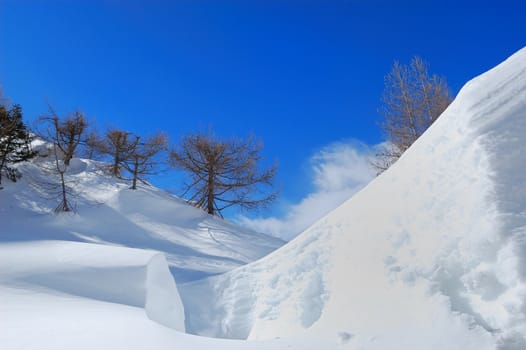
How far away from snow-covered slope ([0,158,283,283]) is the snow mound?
207cm

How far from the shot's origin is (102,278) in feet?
10.7

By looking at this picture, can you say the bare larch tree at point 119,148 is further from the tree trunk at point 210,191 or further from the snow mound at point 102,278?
the snow mound at point 102,278

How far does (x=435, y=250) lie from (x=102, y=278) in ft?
10.4

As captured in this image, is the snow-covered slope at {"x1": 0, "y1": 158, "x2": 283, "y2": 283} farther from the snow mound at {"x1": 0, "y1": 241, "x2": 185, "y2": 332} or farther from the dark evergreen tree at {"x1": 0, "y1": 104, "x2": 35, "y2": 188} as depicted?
the snow mound at {"x1": 0, "y1": 241, "x2": 185, "y2": 332}

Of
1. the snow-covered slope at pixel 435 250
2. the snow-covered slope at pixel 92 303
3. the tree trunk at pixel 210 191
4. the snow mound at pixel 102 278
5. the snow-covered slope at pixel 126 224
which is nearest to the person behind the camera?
the snow-covered slope at pixel 435 250

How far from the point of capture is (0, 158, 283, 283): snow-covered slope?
7.80 metres

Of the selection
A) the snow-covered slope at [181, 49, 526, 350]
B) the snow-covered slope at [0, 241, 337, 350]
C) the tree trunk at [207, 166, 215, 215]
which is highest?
the tree trunk at [207, 166, 215, 215]

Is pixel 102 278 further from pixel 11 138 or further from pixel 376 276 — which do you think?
pixel 11 138

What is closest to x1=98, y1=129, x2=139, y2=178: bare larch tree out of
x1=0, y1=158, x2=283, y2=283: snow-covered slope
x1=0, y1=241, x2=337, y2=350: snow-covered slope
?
x1=0, y1=158, x2=283, y2=283: snow-covered slope

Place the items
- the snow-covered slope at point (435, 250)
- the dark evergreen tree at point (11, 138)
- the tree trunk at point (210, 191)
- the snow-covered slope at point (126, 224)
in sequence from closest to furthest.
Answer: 1. the snow-covered slope at point (435, 250)
2. the snow-covered slope at point (126, 224)
3. the dark evergreen tree at point (11, 138)
4. the tree trunk at point (210, 191)

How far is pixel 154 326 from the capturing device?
1.95 m

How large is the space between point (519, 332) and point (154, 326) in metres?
2.01

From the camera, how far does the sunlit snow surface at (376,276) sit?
1714 millimetres

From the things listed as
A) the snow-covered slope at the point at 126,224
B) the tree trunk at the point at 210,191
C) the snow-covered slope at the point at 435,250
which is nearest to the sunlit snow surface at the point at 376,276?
the snow-covered slope at the point at 435,250
